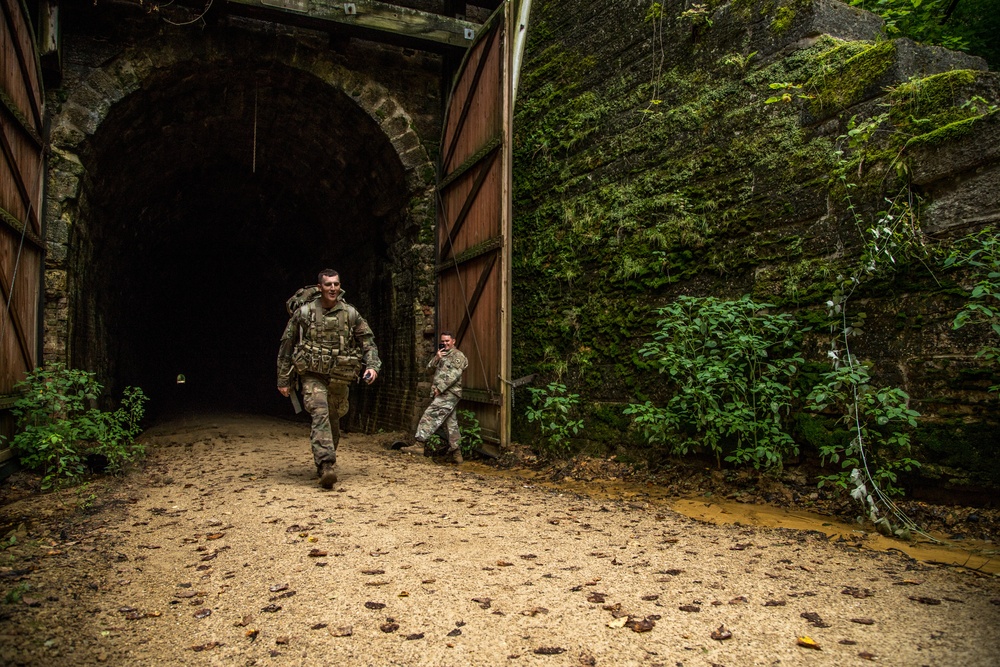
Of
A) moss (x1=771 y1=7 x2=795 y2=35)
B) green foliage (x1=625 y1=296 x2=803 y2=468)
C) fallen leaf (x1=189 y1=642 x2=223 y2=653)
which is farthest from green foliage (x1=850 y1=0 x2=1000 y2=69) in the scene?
fallen leaf (x1=189 y1=642 x2=223 y2=653)

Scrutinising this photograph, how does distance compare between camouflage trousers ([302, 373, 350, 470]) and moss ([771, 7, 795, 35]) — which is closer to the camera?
moss ([771, 7, 795, 35])

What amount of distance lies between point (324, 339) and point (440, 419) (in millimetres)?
1956

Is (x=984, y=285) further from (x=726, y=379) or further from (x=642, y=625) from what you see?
(x=642, y=625)

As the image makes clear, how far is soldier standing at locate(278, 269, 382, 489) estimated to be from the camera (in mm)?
5766

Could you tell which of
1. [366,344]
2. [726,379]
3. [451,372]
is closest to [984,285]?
[726,379]

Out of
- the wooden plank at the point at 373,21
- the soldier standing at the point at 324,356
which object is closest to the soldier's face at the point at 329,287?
the soldier standing at the point at 324,356

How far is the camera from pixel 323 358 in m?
5.79

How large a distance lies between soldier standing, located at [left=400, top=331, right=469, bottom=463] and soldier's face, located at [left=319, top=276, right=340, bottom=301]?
191 cm

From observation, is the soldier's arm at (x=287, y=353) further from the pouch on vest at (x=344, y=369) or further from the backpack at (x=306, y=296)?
the pouch on vest at (x=344, y=369)

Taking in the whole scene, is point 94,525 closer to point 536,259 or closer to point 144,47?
point 536,259

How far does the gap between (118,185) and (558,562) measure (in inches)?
329

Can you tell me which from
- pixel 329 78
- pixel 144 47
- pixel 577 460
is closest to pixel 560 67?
pixel 329 78

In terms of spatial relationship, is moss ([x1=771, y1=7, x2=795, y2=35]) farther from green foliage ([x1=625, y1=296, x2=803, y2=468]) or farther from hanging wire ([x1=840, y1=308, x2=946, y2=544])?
hanging wire ([x1=840, y1=308, x2=946, y2=544])

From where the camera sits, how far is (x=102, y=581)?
316 cm
